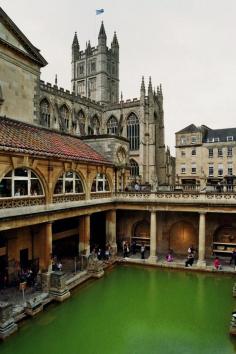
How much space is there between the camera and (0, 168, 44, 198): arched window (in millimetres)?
16266

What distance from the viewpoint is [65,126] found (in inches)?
2092

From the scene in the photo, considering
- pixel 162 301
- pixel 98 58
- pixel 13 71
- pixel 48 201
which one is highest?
pixel 98 58

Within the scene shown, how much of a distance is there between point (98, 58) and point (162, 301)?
84.1 metres

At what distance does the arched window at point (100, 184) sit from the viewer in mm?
25680

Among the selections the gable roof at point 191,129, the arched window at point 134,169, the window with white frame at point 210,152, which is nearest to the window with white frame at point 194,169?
the window with white frame at point 210,152

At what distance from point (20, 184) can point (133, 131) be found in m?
47.8

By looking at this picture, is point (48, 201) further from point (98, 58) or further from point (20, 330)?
point (98, 58)

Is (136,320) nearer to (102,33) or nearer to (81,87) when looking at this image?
(81,87)

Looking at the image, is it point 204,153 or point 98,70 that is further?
point 98,70

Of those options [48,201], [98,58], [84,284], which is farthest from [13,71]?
[98,58]

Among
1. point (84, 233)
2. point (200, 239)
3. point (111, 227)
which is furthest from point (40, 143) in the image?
point (200, 239)

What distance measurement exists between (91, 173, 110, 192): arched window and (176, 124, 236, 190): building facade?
Result: 1440 inches

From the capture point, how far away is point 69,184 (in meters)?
22.0

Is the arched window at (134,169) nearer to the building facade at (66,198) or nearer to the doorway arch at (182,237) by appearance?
the building facade at (66,198)
